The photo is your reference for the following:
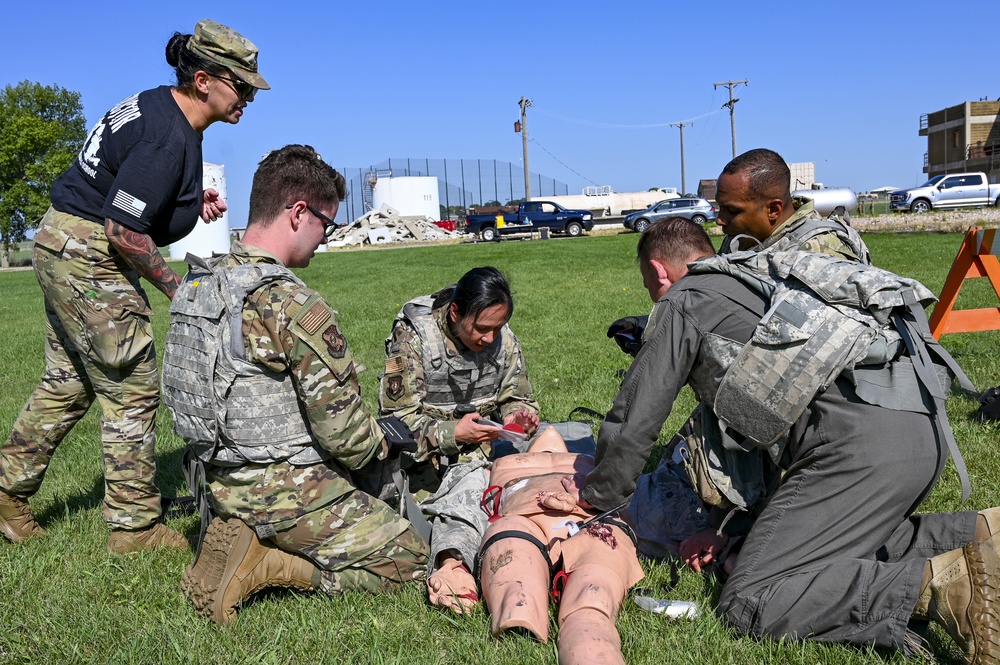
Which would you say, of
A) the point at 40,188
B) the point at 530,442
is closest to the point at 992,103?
the point at 40,188

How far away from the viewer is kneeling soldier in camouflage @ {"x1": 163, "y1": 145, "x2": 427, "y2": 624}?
3.23 m

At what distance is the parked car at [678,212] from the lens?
3619cm

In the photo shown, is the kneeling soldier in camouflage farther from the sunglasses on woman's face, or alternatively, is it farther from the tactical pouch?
the tactical pouch

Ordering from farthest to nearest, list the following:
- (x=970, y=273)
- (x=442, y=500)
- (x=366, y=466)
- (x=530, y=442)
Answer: (x=970, y=273) → (x=530, y=442) → (x=442, y=500) → (x=366, y=466)

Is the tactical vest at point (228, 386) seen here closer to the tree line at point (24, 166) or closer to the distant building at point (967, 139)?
the tree line at point (24, 166)

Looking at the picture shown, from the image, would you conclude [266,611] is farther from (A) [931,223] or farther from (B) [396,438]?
(A) [931,223]

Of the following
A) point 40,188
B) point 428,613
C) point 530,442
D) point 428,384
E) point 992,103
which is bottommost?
point 428,613

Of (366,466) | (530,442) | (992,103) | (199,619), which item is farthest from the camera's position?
(992,103)

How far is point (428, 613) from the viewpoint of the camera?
10.8 ft

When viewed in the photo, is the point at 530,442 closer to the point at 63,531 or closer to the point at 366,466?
the point at 366,466

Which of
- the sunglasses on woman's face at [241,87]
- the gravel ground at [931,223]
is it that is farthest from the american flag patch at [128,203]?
the gravel ground at [931,223]

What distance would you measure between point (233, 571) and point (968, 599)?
262 cm

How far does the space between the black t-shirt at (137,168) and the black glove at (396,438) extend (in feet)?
4.88

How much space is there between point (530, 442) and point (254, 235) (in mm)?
2052
